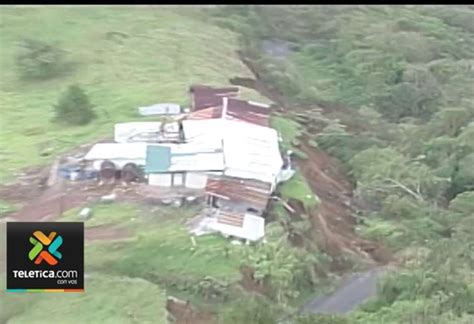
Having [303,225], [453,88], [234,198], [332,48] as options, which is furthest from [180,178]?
[453,88]

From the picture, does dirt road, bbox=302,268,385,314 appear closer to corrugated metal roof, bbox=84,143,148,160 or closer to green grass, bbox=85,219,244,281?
green grass, bbox=85,219,244,281

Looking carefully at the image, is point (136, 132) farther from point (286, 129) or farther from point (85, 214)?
point (286, 129)

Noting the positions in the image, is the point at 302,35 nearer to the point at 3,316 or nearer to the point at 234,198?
the point at 234,198

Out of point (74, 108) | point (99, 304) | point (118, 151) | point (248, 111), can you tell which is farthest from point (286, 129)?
point (99, 304)

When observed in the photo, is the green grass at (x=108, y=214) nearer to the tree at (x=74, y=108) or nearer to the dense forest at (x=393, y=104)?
the tree at (x=74, y=108)

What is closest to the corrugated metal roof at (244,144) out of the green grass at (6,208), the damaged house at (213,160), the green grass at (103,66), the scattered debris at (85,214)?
the damaged house at (213,160)

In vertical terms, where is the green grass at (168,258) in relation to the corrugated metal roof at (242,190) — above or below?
below

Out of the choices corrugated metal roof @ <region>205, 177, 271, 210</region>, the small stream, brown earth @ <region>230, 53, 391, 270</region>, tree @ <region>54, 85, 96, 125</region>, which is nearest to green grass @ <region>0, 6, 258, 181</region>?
tree @ <region>54, 85, 96, 125</region>

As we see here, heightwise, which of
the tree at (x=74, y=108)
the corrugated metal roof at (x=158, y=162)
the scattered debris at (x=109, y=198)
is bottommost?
the scattered debris at (x=109, y=198)
